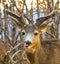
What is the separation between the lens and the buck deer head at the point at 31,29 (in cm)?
574

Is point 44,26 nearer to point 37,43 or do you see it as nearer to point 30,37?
point 37,43

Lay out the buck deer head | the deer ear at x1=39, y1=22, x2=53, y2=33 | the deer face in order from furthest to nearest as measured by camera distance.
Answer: the deer ear at x1=39, y1=22, x2=53, y2=33
the buck deer head
the deer face

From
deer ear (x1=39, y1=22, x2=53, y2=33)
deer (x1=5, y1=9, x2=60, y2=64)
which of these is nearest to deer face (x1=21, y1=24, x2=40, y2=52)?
deer (x1=5, y1=9, x2=60, y2=64)

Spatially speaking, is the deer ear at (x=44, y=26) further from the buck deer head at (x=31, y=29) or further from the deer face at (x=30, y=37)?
the deer face at (x=30, y=37)

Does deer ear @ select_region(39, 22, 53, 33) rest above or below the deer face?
above

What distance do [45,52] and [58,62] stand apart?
1.10 feet

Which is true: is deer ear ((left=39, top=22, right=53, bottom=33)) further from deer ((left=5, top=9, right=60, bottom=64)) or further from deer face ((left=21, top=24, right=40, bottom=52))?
deer face ((left=21, top=24, right=40, bottom=52))

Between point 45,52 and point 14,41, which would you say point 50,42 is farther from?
point 14,41

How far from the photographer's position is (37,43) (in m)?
6.02

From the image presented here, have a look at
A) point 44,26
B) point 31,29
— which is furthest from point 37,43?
point 44,26

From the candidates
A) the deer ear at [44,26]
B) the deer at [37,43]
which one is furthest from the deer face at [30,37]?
the deer ear at [44,26]

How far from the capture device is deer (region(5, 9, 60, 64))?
582cm

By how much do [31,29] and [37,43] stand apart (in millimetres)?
286

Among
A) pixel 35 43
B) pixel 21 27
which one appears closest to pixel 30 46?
pixel 35 43
